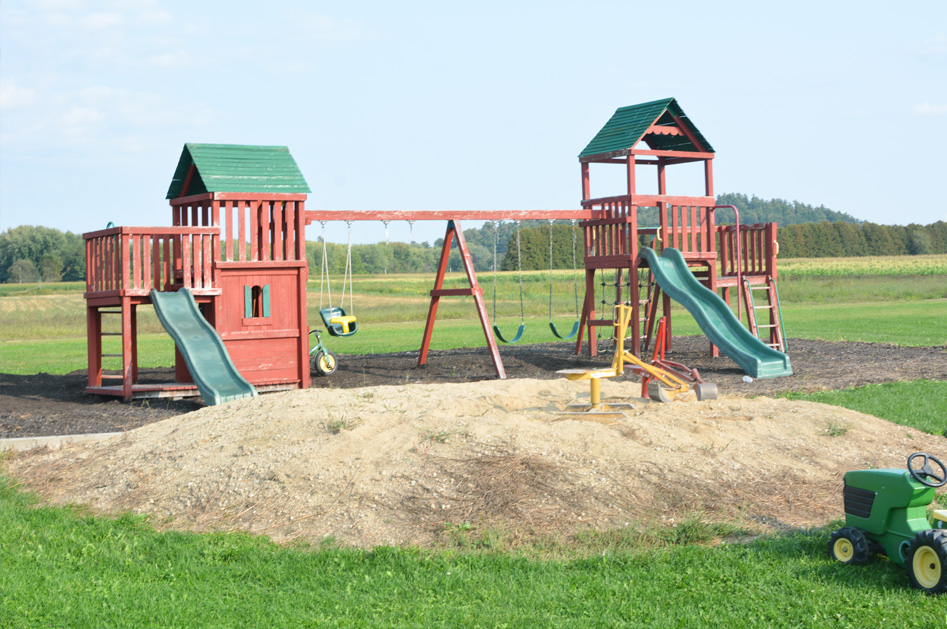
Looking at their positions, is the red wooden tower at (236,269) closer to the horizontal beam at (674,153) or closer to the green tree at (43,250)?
the horizontal beam at (674,153)

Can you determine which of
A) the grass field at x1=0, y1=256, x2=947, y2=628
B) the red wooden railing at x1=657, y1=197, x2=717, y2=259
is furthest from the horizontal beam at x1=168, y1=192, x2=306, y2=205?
the grass field at x1=0, y1=256, x2=947, y2=628

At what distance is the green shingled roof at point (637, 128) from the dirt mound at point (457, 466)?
32.6 feet

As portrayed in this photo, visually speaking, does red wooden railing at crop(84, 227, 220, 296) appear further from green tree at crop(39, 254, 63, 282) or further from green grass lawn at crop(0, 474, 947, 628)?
green tree at crop(39, 254, 63, 282)

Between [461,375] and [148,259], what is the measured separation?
5648 millimetres

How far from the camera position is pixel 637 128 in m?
18.0

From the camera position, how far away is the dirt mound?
6.23 meters

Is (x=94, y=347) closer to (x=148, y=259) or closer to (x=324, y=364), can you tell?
(x=148, y=259)

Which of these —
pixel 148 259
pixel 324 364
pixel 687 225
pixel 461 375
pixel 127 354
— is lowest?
pixel 461 375

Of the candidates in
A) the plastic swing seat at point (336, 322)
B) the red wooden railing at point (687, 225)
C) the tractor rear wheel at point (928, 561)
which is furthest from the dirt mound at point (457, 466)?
the red wooden railing at point (687, 225)

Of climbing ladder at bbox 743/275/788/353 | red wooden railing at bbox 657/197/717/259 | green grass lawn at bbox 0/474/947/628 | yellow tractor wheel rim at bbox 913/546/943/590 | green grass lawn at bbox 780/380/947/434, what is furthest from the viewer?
climbing ladder at bbox 743/275/788/353

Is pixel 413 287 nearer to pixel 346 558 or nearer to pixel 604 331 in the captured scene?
pixel 604 331

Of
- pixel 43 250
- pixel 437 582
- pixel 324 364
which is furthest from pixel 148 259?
pixel 43 250

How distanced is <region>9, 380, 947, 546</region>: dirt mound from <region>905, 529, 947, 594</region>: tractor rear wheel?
1214mm

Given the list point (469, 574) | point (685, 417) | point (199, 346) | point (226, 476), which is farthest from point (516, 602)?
point (199, 346)
